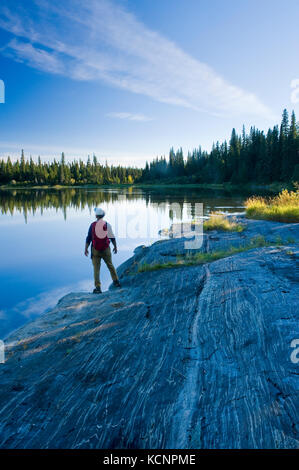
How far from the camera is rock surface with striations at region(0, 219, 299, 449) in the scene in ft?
7.97

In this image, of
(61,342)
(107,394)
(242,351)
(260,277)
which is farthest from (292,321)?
(61,342)

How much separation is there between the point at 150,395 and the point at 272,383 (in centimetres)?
128

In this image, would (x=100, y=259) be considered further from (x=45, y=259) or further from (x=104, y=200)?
(x=104, y=200)

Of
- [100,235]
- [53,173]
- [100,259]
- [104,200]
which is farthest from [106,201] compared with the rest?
[53,173]

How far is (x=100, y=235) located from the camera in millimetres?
7652

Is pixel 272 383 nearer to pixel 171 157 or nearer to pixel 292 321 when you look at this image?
pixel 292 321

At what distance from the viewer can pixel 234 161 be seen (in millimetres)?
80188

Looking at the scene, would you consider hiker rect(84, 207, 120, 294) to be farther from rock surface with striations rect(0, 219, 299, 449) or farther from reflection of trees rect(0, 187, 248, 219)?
reflection of trees rect(0, 187, 248, 219)

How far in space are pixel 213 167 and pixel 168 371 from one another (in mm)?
91445

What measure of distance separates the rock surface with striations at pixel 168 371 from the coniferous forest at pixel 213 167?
52308 millimetres

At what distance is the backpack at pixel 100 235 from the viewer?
25.0 ft

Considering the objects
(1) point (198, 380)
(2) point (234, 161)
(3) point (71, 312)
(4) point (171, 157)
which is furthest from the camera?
(4) point (171, 157)

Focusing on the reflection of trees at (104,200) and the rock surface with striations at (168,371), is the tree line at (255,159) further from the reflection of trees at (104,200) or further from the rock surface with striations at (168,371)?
the rock surface with striations at (168,371)

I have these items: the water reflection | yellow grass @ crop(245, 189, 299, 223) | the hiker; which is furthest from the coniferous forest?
the hiker
